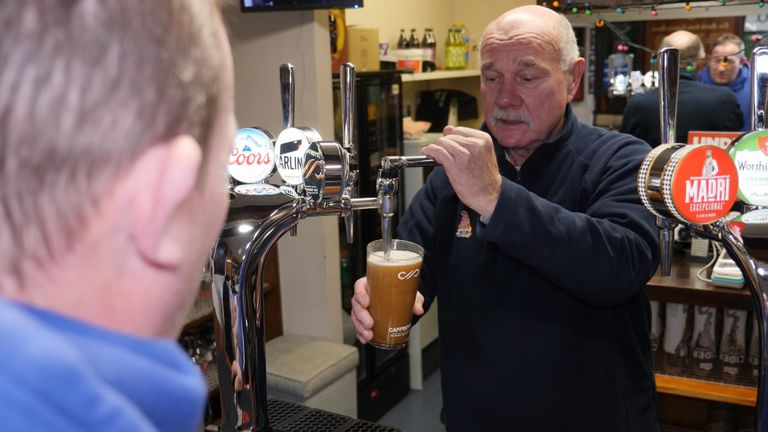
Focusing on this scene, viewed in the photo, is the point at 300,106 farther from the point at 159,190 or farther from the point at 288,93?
the point at 159,190

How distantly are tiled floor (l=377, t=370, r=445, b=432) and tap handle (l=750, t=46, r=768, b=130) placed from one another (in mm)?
3197

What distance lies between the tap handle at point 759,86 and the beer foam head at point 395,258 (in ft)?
2.00

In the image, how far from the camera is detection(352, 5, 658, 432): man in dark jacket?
1502mm

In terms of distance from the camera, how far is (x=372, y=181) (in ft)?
14.0

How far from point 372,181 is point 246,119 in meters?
0.88

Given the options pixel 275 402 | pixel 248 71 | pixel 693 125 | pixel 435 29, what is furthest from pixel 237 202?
pixel 435 29

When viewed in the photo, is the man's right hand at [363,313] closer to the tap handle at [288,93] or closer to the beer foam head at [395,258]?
the beer foam head at [395,258]

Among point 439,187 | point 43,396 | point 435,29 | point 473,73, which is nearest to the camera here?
point 43,396

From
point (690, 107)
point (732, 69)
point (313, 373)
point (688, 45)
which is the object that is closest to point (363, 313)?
point (313, 373)

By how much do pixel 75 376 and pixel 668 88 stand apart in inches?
39.1

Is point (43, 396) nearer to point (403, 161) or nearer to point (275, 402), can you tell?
point (403, 161)

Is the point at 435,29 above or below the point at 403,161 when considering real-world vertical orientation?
above

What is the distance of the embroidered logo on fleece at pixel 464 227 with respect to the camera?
→ 1.81 meters

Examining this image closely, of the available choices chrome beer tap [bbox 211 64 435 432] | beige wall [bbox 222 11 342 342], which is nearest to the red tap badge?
chrome beer tap [bbox 211 64 435 432]
